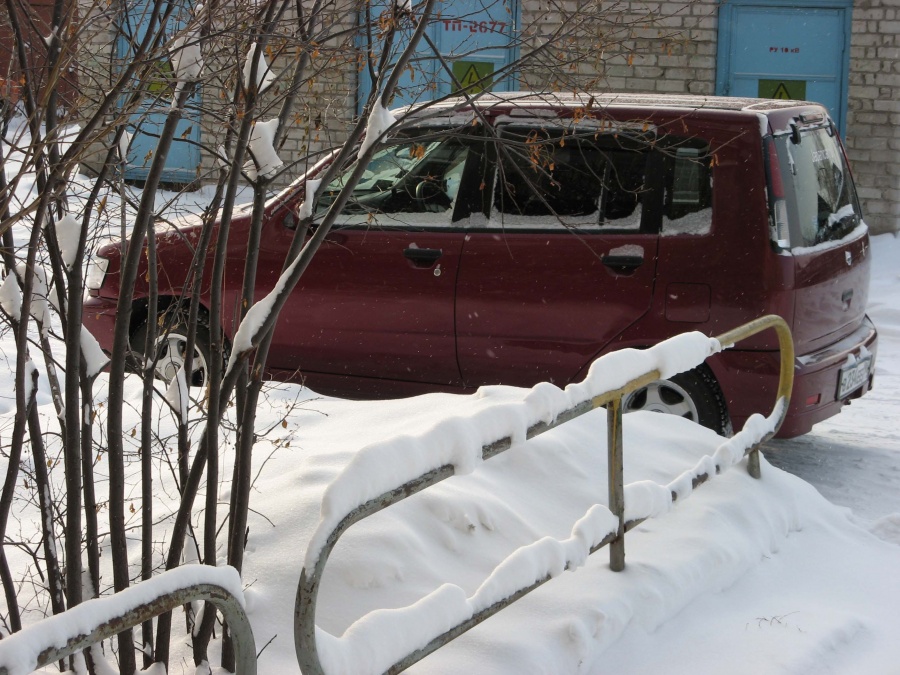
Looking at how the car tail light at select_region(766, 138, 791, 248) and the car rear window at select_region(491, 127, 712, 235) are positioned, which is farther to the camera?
the car rear window at select_region(491, 127, 712, 235)

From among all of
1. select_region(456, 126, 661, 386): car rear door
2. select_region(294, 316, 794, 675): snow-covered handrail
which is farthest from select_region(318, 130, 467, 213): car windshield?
select_region(294, 316, 794, 675): snow-covered handrail

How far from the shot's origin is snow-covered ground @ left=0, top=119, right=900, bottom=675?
9.76 feet

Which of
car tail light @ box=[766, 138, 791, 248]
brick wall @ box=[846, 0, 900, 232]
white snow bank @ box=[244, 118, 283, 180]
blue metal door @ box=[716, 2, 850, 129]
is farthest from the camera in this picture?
blue metal door @ box=[716, 2, 850, 129]

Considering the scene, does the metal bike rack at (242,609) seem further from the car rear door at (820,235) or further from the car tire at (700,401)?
the car rear door at (820,235)

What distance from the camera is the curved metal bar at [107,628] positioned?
1590 millimetres

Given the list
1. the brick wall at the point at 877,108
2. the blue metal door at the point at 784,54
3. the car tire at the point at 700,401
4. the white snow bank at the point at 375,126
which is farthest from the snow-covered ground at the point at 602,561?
the blue metal door at the point at 784,54

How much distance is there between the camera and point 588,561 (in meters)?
3.52

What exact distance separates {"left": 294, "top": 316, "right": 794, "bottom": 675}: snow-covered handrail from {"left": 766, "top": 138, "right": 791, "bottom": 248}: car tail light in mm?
1129

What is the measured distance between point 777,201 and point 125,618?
3.83 meters

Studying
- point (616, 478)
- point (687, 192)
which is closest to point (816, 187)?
point (687, 192)

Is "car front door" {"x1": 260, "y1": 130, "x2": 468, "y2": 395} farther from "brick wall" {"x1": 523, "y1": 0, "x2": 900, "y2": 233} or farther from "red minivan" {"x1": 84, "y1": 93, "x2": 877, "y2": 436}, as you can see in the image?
"brick wall" {"x1": 523, "y1": 0, "x2": 900, "y2": 233}

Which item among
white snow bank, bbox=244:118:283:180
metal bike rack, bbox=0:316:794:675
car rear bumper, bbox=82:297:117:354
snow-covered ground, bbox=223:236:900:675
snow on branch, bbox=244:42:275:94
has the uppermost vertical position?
snow on branch, bbox=244:42:275:94

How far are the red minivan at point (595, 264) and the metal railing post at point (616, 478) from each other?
5.61 ft

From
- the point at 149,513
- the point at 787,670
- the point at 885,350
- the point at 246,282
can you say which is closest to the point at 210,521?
the point at 149,513
